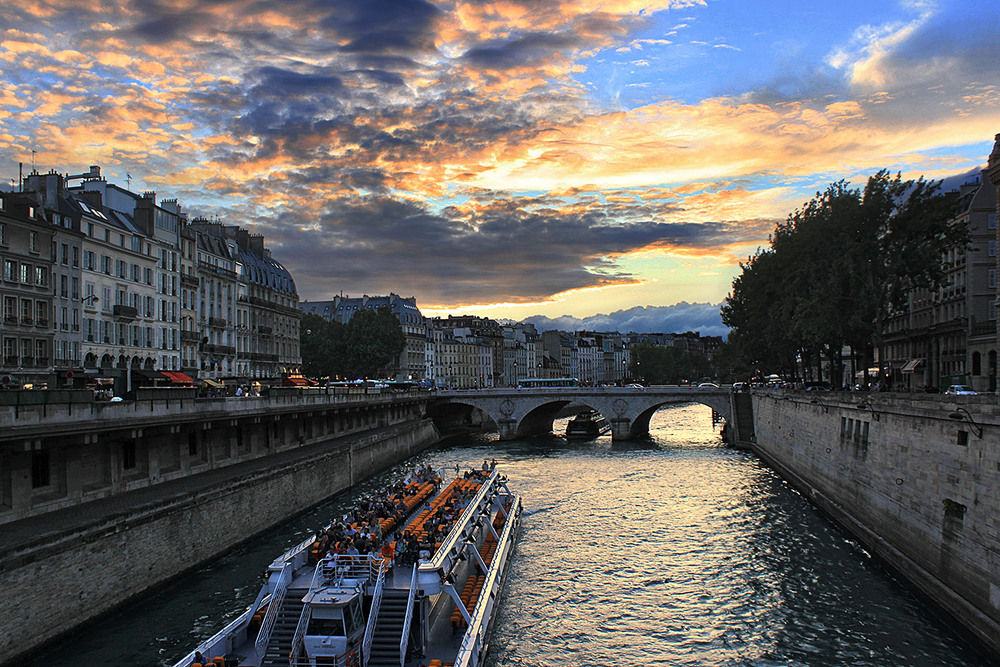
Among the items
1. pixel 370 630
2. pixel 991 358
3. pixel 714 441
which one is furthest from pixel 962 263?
pixel 370 630

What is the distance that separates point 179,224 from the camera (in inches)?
2635

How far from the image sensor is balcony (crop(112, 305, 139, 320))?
55.1m

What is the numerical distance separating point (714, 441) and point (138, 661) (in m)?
68.0

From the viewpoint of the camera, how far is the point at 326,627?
64.2 feet

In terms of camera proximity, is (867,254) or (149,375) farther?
(867,254)

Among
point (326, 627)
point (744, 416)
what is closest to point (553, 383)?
point (744, 416)

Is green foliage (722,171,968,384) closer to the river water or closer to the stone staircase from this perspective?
the river water

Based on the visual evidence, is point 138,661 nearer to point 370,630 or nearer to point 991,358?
point 370,630

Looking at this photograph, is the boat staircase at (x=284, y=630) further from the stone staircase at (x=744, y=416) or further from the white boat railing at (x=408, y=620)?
the stone staircase at (x=744, y=416)

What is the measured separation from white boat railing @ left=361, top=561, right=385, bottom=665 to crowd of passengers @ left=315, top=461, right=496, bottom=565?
4.41ft

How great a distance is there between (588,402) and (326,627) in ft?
225

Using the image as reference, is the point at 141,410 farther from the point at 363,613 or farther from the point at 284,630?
the point at 363,613

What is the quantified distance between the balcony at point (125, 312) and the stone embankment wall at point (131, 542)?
18.7m

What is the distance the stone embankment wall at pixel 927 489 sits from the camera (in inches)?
868
